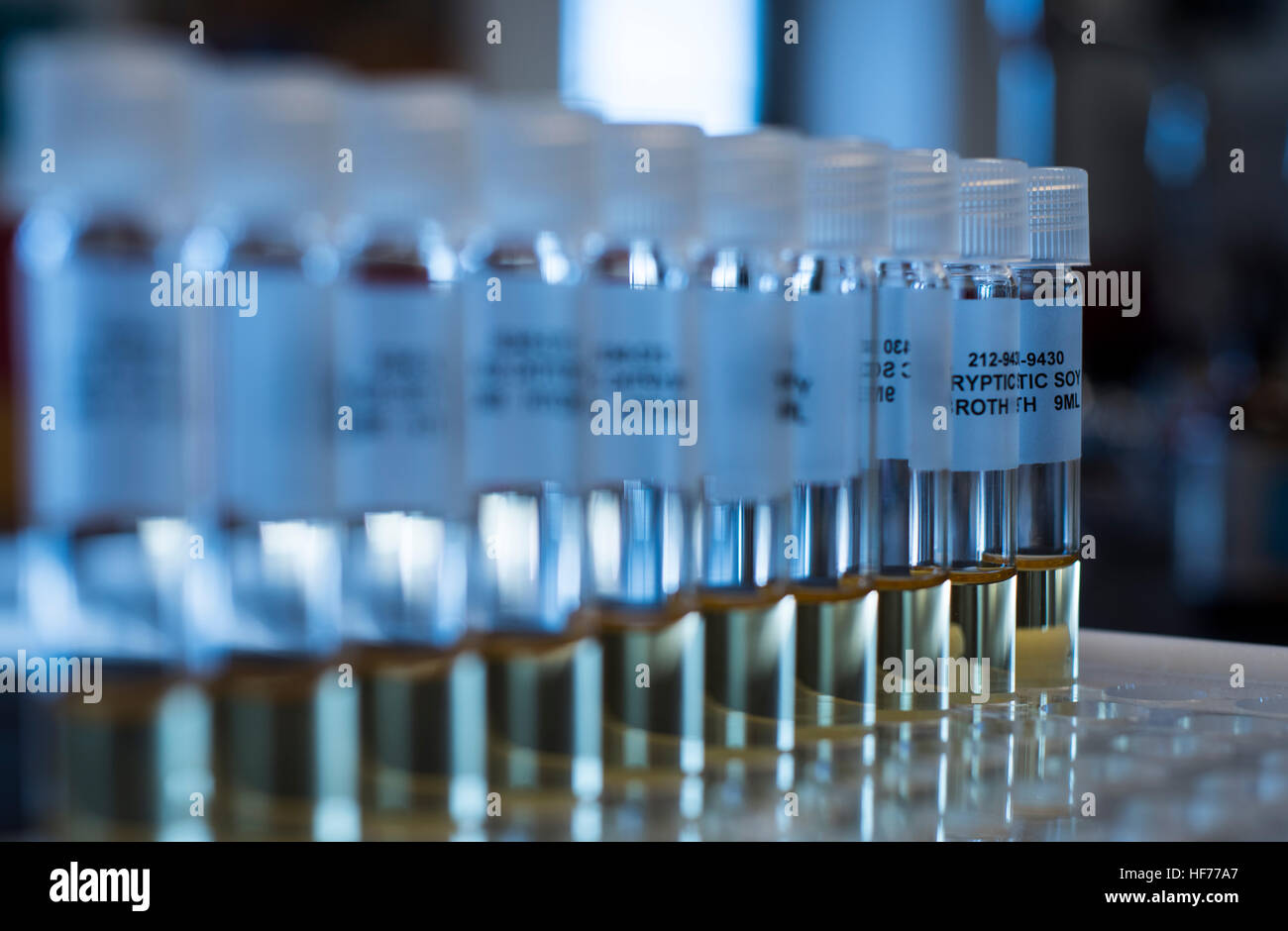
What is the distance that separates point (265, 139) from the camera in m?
0.57

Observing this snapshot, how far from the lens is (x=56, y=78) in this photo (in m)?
0.52

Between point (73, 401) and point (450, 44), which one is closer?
point (73, 401)

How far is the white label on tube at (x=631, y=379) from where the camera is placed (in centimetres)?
68

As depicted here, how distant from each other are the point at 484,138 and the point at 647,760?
33 centimetres

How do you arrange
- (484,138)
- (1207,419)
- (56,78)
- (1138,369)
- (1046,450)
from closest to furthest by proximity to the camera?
(56,78) < (484,138) < (1046,450) < (1207,419) < (1138,369)

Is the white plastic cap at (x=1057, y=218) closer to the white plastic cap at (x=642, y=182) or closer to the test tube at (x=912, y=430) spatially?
the test tube at (x=912, y=430)

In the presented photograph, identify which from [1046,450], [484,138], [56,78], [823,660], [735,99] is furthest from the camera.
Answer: [735,99]

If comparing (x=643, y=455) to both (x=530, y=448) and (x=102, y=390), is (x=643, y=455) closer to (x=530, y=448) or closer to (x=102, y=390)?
(x=530, y=448)

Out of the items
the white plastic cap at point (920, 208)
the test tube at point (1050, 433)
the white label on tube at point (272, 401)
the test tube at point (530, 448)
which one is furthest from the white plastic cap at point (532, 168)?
the test tube at point (1050, 433)

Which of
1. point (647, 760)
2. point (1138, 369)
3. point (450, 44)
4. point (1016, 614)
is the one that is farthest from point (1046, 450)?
point (1138, 369)

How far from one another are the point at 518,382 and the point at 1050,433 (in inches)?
16.5

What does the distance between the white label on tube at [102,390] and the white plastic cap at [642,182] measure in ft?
0.78
